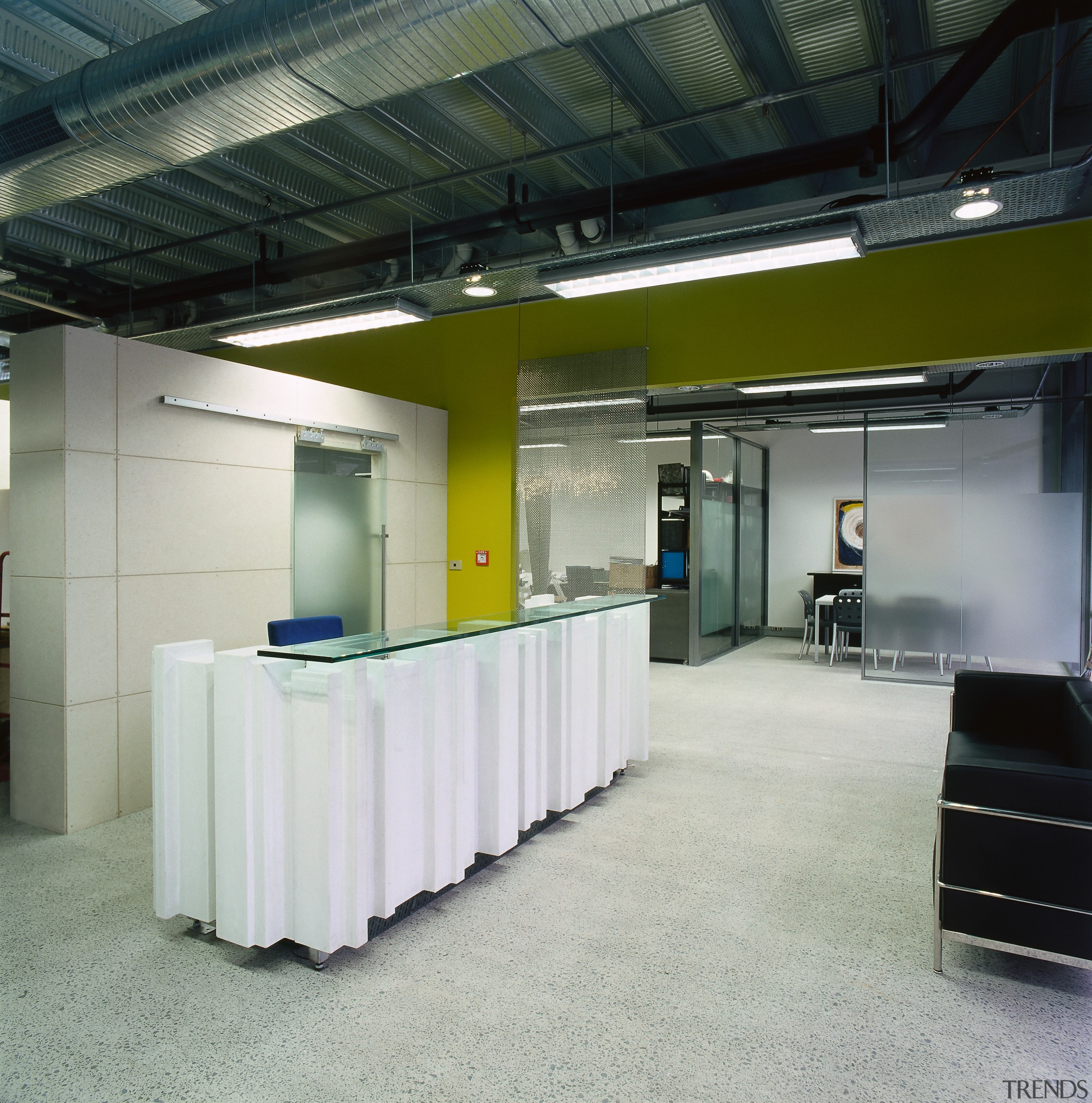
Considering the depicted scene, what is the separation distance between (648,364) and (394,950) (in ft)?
16.7

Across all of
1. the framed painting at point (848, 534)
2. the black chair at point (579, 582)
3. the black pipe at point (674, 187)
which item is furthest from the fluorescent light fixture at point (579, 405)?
the framed painting at point (848, 534)

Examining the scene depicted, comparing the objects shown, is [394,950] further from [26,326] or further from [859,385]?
[26,326]

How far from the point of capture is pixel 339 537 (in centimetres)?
614

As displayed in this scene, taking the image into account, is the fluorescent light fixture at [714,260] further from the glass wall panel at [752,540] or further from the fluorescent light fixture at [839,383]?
the glass wall panel at [752,540]

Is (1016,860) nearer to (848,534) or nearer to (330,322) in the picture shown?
(330,322)

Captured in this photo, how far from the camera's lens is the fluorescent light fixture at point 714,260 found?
3902mm

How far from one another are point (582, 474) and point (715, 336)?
1.61 meters

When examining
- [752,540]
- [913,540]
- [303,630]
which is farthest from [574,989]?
[752,540]

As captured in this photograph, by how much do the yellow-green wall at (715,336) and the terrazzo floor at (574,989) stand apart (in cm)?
351

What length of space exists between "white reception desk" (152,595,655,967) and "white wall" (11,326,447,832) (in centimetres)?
165

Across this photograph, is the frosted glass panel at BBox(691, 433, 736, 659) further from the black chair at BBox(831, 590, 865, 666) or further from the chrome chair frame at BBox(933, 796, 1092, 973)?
the chrome chair frame at BBox(933, 796, 1092, 973)

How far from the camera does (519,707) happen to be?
12.5 ft

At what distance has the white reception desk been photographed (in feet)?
8.95

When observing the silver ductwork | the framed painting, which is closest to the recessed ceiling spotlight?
the silver ductwork
